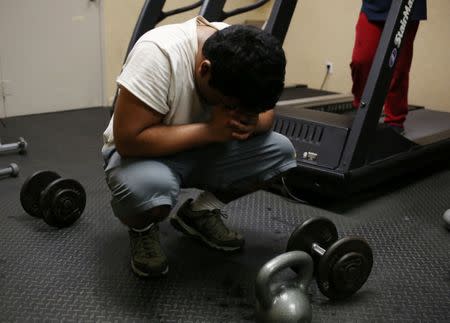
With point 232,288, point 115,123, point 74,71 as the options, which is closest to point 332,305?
point 232,288

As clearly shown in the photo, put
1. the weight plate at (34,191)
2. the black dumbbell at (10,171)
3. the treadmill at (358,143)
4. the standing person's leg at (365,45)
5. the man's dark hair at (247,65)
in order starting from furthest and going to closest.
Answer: the standing person's leg at (365,45) < the black dumbbell at (10,171) < the treadmill at (358,143) < the weight plate at (34,191) < the man's dark hair at (247,65)

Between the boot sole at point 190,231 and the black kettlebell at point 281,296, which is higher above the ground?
the black kettlebell at point 281,296

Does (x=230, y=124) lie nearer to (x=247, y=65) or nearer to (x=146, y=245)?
(x=247, y=65)

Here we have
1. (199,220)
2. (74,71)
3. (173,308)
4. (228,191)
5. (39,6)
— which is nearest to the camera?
(173,308)

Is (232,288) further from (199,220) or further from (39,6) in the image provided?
(39,6)

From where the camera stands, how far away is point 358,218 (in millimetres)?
1640

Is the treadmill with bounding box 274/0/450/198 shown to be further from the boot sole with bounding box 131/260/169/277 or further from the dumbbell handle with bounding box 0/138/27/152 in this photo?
the dumbbell handle with bounding box 0/138/27/152

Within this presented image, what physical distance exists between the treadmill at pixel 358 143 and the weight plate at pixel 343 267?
0.56 m

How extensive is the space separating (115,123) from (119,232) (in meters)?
0.54

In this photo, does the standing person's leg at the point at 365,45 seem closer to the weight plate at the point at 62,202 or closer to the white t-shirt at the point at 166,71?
the white t-shirt at the point at 166,71

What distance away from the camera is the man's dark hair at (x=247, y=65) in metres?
0.90

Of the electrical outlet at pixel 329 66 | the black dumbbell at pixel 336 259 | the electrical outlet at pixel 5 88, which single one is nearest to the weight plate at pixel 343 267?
the black dumbbell at pixel 336 259

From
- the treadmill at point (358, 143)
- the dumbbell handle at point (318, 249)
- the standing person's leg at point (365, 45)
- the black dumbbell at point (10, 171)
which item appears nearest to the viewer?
the dumbbell handle at point (318, 249)

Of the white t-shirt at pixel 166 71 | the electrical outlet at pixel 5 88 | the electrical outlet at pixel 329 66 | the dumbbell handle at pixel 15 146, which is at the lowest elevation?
the electrical outlet at pixel 5 88
